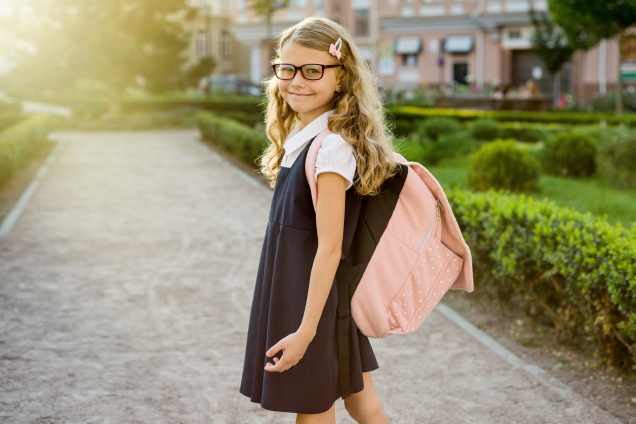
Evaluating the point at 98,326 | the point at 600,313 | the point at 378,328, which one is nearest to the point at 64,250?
the point at 98,326

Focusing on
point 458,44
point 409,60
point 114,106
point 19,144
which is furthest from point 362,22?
point 19,144

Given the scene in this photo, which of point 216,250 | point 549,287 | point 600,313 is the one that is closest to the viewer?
point 600,313

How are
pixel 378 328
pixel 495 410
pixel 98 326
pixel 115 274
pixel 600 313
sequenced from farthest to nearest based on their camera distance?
pixel 115 274 → pixel 98 326 → pixel 600 313 → pixel 495 410 → pixel 378 328

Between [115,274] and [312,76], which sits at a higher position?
[312,76]

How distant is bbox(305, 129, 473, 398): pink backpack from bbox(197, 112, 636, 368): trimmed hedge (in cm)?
171

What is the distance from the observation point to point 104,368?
4426mm

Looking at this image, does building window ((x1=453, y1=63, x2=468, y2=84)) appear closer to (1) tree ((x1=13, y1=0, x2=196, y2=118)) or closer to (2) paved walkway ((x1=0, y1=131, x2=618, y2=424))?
(1) tree ((x1=13, y1=0, x2=196, y2=118))

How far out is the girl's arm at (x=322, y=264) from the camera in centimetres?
232

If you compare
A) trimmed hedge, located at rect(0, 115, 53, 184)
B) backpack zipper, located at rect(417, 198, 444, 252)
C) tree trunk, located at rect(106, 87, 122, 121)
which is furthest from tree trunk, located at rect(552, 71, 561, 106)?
backpack zipper, located at rect(417, 198, 444, 252)

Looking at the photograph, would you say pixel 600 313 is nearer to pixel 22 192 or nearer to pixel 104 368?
pixel 104 368

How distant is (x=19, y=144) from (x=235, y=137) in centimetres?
405

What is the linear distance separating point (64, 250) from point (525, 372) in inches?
196

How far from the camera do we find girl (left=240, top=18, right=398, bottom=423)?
235cm

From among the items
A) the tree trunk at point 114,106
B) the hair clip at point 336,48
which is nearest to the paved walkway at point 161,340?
the hair clip at point 336,48
